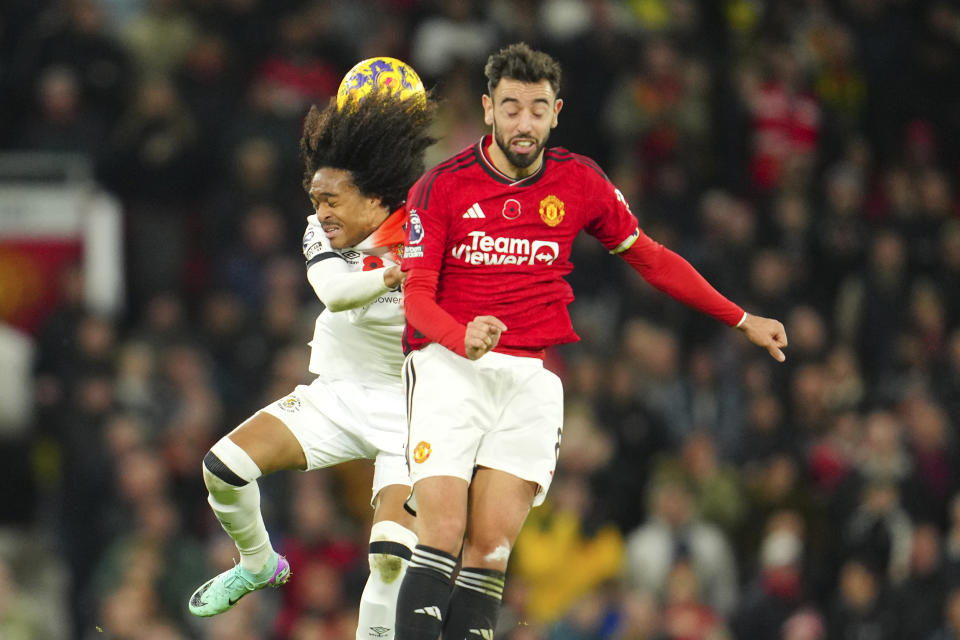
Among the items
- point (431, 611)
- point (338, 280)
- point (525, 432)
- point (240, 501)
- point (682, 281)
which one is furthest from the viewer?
point (240, 501)

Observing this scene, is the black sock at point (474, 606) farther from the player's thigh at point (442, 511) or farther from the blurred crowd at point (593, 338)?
the blurred crowd at point (593, 338)

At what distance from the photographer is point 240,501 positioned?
6.62m

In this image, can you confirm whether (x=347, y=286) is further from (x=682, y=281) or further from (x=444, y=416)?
(x=682, y=281)

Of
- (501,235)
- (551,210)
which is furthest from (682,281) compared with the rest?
(501,235)

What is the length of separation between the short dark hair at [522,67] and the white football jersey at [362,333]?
3.00ft

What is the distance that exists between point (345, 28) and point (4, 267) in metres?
3.76

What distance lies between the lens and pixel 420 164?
A: 6.75 m

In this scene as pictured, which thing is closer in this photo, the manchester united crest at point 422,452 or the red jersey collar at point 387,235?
the manchester united crest at point 422,452

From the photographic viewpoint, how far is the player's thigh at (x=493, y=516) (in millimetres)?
5789

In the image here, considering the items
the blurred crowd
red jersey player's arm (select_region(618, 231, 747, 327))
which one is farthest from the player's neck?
the blurred crowd

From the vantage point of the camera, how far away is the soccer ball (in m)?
6.77

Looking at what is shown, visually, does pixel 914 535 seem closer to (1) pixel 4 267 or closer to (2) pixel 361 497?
(2) pixel 361 497

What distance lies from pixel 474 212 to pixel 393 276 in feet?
1.21

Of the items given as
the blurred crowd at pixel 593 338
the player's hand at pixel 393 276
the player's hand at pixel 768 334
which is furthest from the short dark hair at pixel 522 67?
the blurred crowd at pixel 593 338
